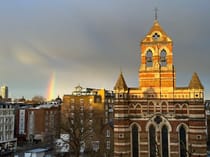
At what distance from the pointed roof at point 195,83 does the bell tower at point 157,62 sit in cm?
185

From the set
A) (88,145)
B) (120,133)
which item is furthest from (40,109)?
(120,133)

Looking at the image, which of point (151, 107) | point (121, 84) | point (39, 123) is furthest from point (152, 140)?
point (39, 123)

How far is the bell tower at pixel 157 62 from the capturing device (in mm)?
28688

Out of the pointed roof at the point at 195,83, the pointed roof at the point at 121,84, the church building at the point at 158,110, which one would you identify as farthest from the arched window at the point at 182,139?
the pointed roof at the point at 121,84

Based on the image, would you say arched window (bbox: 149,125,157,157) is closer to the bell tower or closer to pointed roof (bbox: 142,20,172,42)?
the bell tower

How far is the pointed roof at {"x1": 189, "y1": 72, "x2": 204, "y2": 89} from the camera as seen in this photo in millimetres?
27503

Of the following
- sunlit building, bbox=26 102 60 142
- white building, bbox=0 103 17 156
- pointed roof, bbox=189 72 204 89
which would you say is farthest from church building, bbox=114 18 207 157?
sunlit building, bbox=26 102 60 142

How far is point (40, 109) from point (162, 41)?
44.9m

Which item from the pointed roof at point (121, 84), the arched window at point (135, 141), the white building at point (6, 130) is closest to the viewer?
A: the arched window at point (135, 141)

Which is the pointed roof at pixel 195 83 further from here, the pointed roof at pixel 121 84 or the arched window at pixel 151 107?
the pointed roof at pixel 121 84

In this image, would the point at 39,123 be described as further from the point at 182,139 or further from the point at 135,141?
the point at 182,139

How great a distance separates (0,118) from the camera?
5206cm

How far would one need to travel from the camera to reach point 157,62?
29.0m

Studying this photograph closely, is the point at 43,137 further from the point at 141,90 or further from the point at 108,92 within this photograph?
the point at 141,90
